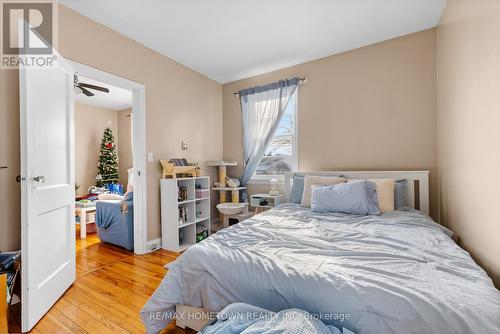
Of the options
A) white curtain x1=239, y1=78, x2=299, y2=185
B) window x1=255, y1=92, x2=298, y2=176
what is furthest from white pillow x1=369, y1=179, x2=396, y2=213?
→ white curtain x1=239, y1=78, x2=299, y2=185

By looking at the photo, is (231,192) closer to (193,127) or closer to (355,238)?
(193,127)

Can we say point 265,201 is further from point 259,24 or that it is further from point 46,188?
point 46,188

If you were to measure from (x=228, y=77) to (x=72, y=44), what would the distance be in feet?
6.91

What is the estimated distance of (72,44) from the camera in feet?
6.95

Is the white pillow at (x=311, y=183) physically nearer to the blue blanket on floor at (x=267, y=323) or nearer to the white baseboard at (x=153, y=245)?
the blue blanket on floor at (x=267, y=323)

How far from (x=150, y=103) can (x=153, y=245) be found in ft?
5.74

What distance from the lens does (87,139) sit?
5.18 meters

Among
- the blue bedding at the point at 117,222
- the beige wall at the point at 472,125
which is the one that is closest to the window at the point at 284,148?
the beige wall at the point at 472,125

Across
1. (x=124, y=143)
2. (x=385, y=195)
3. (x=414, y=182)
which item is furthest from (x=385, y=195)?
(x=124, y=143)

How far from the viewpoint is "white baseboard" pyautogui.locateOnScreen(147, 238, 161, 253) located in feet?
9.08

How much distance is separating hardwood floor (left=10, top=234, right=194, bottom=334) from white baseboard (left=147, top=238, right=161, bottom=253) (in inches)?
3.7

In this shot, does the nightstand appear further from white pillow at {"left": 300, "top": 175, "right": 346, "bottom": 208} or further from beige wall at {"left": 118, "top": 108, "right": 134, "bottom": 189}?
beige wall at {"left": 118, "top": 108, "right": 134, "bottom": 189}

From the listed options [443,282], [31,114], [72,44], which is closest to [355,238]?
[443,282]

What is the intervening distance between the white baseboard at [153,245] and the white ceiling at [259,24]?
2.40 meters
